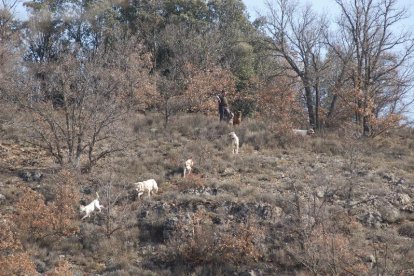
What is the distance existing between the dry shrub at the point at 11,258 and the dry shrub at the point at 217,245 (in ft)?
13.2

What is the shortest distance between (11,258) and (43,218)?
133 inches

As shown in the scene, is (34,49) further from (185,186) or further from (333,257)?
(333,257)

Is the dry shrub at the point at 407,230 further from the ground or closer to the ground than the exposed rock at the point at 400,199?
closer to the ground

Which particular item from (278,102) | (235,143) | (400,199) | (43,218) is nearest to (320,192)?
(400,199)

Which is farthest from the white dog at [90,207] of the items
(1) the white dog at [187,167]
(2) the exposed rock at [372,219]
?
(2) the exposed rock at [372,219]

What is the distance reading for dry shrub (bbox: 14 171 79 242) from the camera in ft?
56.1

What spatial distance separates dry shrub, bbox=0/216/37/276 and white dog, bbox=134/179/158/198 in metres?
4.77

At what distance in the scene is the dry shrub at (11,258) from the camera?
44.4 feet

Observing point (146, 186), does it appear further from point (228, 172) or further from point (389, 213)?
point (389, 213)

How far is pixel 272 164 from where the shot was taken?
2364 centimetres

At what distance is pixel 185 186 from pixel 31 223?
18.2 ft

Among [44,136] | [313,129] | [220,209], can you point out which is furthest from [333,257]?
[313,129]

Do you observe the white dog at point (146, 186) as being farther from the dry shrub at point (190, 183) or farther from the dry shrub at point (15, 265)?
the dry shrub at point (15, 265)

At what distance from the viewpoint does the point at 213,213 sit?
18.4 meters
